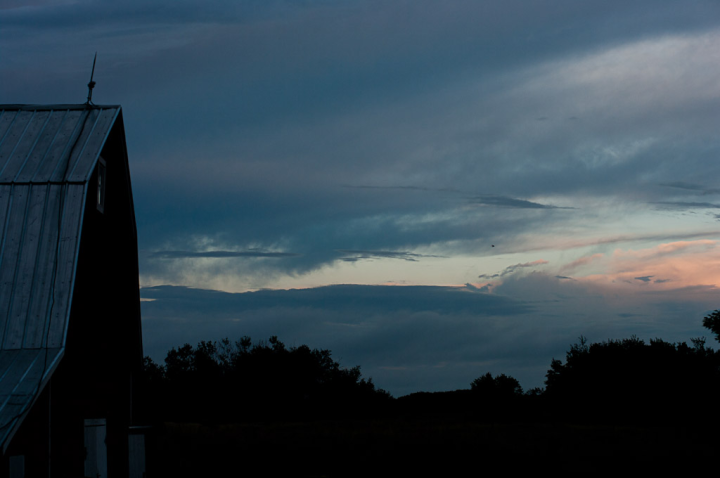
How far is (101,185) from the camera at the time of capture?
605 inches

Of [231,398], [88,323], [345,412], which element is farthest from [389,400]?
[88,323]

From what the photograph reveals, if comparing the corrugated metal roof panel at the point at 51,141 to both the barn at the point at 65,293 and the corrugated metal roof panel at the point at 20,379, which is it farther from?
the corrugated metal roof panel at the point at 20,379

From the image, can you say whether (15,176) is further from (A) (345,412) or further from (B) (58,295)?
(A) (345,412)

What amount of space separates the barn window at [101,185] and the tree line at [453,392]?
108 ft

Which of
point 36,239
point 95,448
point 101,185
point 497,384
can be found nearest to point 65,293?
point 36,239

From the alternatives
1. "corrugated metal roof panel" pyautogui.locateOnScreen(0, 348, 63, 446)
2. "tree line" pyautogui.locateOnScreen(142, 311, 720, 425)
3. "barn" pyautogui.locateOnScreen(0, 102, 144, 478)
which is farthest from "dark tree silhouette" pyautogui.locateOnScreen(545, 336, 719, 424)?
"corrugated metal roof panel" pyautogui.locateOnScreen(0, 348, 63, 446)

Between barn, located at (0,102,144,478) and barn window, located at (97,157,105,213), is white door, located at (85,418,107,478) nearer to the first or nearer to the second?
barn, located at (0,102,144,478)

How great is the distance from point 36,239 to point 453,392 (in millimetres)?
58762

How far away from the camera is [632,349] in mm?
60844

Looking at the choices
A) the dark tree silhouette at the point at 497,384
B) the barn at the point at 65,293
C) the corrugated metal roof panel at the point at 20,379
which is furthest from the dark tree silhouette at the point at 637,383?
the corrugated metal roof panel at the point at 20,379

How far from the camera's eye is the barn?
11.8 m

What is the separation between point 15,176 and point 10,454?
210 inches

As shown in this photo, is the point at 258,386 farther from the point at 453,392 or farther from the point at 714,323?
the point at 714,323

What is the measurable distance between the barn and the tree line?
31.1 m
